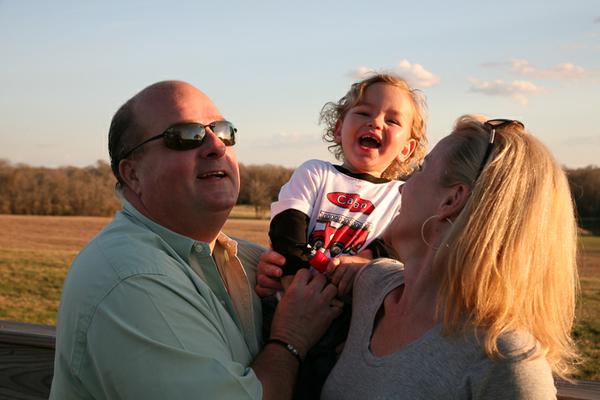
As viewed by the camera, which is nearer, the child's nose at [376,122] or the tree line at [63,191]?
the child's nose at [376,122]

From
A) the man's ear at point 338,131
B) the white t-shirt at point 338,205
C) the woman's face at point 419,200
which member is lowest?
the white t-shirt at point 338,205

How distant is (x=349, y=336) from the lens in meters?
2.69

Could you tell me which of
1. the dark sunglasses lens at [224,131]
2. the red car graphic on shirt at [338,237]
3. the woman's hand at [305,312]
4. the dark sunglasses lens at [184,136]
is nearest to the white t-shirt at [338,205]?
the red car graphic on shirt at [338,237]

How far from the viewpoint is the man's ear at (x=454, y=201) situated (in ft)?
7.72

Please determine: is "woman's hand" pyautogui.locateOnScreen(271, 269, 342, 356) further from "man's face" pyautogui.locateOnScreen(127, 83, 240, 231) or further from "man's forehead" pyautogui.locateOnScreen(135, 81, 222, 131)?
"man's forehead" pyautogui.locateOnScreen(135, 81, 222, 131)

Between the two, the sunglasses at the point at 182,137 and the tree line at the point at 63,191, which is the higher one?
the sunglasses at the point at 182,137

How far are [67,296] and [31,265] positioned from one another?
46.3 feet

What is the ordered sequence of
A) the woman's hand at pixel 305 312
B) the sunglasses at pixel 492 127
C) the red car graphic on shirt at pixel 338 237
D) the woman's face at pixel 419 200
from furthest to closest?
the red car graphic on shirt at pixel 338 237 < the woman's hand at pixel 305 312 < the woman's face at pixel 419 200 < the sunglasses at pixel 492 127

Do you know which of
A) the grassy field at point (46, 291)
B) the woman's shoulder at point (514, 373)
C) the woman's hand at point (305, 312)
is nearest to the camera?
the woman's shoulder at point (514, 373)

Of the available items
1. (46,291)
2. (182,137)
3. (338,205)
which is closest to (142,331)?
(182,137)

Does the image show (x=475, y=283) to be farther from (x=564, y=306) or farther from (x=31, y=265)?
(x=31, y=265)

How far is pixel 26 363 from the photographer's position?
278 centimetres

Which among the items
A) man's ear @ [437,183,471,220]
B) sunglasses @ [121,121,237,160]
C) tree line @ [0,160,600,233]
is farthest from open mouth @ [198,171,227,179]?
tree line @ [0,160,600,233]

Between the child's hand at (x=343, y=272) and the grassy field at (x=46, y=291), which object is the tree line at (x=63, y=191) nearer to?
the grassy field at (x=46, y=291)
